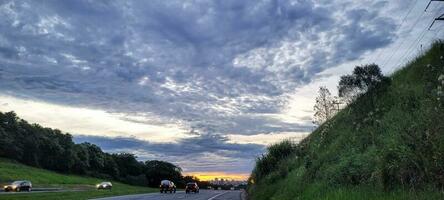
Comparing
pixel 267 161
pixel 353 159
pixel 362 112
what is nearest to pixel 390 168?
pixel 353 159

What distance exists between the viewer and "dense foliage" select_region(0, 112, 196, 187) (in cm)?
11712

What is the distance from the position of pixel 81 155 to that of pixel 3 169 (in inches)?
1655

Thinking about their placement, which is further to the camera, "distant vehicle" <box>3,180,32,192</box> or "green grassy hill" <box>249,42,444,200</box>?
"distant vehicle" <box>3,180,32,192</box>

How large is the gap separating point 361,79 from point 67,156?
108605mm

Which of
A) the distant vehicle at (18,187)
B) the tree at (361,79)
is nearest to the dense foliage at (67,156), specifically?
the distant vehicle at (18,187)

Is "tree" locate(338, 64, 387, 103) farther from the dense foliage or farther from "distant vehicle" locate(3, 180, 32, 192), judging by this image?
the dense foliage

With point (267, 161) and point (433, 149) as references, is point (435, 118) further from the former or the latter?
point (267, 161)

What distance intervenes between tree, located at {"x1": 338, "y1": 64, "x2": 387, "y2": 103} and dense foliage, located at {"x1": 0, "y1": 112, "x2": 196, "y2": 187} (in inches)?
3973

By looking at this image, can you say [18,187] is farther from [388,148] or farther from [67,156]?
[67,156]

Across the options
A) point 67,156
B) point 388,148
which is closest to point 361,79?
point 388,148

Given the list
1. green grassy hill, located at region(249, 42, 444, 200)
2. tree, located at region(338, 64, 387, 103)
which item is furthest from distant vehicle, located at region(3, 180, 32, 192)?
tree, located at region(338, 64, 387, 103)

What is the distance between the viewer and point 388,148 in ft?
40.4

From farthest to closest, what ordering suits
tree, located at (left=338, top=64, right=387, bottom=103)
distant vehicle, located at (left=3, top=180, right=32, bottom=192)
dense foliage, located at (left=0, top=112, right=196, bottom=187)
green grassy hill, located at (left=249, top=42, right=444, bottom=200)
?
dense foliage, located at (left=0, top=112, right=196, bottom=187), distant vehicle, located at (left=3, top=180, right=32, bottom=192), tree, located at (left=338, top=64, right=387, bottom=103), green grassy hill, located at (left=249, top=42, right=444, bottom=200)

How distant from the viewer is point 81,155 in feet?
431
